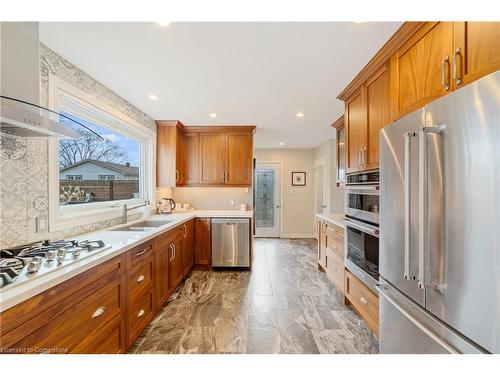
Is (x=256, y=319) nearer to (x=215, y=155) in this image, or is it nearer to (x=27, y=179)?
(x=27, y=179)

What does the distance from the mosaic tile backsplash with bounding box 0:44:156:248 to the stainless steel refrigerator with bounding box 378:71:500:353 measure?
2.42m

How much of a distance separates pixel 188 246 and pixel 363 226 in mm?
2451

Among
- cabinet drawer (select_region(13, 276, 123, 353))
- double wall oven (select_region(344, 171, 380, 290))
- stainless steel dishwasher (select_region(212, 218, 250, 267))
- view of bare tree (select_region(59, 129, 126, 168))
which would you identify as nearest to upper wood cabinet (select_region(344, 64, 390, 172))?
double wall oven (select_region(344, 171, 380, 290))

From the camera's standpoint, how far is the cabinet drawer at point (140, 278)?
5.76ft

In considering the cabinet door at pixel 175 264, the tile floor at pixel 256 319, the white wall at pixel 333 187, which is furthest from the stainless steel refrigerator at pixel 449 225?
the white wall at pixel 333 187

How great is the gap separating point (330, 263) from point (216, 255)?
68.3 inches

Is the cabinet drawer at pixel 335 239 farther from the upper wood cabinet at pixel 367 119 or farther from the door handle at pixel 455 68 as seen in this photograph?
the door handle at pixel 455 68

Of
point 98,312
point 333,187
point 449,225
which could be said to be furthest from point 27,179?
point 333,187

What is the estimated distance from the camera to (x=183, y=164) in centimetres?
403

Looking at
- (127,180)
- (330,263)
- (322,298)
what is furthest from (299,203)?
(127,180)

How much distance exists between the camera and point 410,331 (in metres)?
1.20

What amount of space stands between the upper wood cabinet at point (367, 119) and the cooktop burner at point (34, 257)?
7.60 feet

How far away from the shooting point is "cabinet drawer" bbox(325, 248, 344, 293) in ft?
8.54
